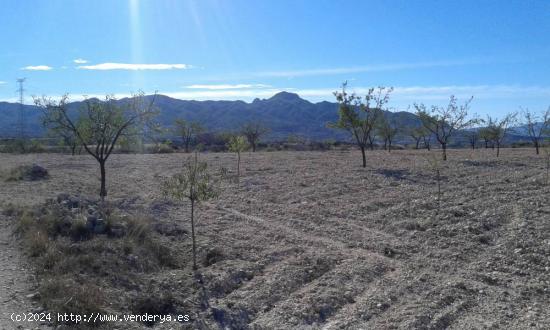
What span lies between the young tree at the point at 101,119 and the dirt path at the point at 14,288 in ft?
31.6

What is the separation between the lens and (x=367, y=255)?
472 inches

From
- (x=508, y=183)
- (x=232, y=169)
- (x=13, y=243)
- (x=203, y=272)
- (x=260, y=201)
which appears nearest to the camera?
(x=203, y=272)

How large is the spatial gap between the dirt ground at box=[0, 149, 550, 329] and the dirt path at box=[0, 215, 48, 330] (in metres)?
0.63

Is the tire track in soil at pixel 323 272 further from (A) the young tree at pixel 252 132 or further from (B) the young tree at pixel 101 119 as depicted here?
(A) the young tree at pixel 252 132

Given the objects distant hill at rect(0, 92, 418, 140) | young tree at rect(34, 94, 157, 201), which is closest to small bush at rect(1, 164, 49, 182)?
young tree at rect(34, 94, 157, 201)

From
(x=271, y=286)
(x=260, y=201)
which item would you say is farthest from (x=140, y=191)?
(x=271, y=286)

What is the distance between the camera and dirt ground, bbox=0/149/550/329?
28.4ft

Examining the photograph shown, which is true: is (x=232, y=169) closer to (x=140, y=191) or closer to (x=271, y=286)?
(x=140, y=191)

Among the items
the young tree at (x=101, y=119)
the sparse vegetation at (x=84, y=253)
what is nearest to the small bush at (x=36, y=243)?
the sparse vegetation at (x=84, y=253)

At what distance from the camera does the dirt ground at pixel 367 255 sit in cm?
866

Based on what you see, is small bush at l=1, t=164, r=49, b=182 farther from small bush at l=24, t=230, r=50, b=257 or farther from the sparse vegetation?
small bush at l=24, t=230, r=50, b=257

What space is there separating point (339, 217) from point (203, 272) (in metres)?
6.96

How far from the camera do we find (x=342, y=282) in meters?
10.0

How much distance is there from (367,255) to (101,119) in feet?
47.1
